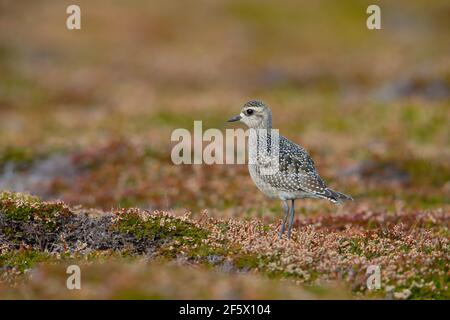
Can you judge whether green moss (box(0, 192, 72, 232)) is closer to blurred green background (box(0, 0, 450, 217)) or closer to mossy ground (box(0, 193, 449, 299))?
mossy ground (box(0, 193, 449, 299))

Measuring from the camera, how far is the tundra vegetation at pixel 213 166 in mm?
12500

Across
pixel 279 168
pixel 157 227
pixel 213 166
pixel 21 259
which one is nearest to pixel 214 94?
pixel 213 166

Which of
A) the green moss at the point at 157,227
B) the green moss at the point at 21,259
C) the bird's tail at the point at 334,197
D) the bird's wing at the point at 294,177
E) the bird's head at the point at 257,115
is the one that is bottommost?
the green moss at the point at 21,259

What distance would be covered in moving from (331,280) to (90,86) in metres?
41.2

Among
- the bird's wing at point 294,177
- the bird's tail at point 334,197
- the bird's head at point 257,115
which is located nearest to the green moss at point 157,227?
the bird's wing at point 294,177

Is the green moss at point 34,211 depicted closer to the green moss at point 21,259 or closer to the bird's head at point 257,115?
the green moss at point 21,259

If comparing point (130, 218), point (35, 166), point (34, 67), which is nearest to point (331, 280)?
point (130, 218)

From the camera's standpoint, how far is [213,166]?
27.7 m

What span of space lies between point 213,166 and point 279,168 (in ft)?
42.5

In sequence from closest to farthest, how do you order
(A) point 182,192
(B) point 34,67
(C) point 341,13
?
1. (A) point 182,192
2. (B) point 34,67
3. (C) point 341,13

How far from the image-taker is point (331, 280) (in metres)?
12.2

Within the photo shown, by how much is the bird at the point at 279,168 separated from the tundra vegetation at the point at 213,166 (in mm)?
840

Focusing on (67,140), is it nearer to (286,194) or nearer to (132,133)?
(132,133)

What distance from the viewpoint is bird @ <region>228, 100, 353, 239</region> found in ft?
48.1
